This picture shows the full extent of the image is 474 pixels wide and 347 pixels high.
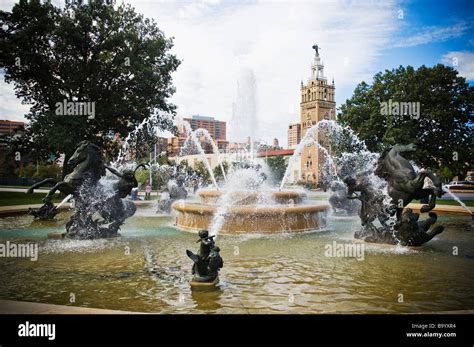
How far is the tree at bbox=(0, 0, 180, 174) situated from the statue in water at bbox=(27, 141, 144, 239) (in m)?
10.7

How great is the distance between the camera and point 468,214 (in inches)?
695

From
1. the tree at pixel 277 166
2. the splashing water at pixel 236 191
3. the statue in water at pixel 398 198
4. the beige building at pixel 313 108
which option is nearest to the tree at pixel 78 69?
the splashing water at pixel 236 191

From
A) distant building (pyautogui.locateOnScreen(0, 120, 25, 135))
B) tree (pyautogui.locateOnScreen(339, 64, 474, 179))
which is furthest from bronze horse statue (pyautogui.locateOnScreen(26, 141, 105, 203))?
tree (pyautogui.locateOnScreen(339, 64, 474, 179))

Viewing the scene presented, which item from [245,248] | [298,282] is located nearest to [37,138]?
[245,248]

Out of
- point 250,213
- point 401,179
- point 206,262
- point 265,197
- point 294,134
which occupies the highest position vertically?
point 294,134

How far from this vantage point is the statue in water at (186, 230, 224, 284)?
21.7 feet

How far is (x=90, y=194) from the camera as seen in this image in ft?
38.4

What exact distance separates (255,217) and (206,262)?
5.78 metres

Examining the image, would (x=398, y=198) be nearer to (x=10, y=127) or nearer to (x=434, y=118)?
(x=434, y=118)

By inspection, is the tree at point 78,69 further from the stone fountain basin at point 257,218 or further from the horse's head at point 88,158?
the stone fountain basin at point 257,218

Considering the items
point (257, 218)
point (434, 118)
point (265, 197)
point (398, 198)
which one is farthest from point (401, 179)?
point (434, 118)

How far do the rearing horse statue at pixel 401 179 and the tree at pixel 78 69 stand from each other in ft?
54.8
